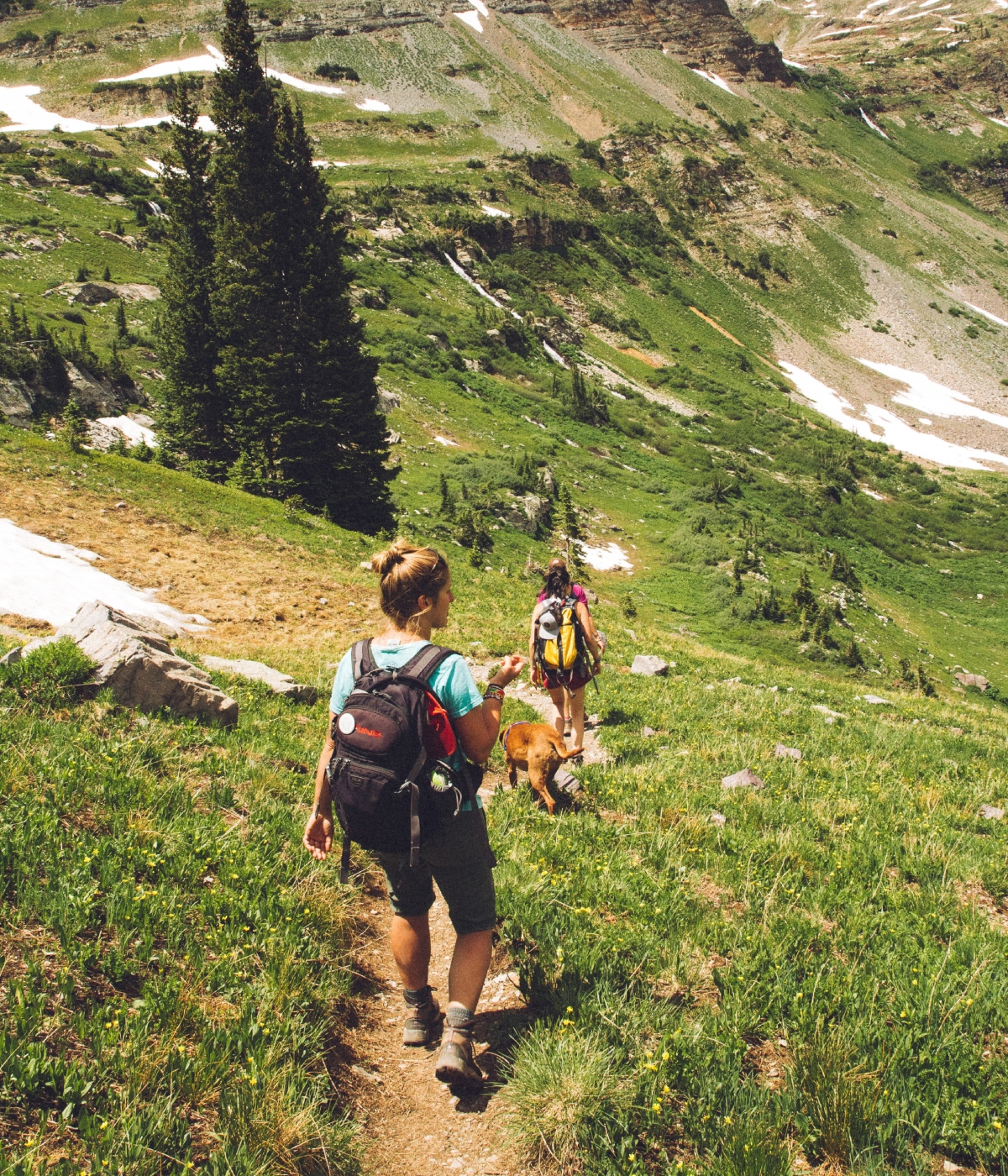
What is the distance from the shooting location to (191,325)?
75.0 ft

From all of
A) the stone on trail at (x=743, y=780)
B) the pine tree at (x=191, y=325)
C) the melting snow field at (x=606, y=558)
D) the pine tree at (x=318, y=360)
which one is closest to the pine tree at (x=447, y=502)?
the pine tree at (x=318, y=360)

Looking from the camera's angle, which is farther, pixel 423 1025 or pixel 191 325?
pixel 191 325

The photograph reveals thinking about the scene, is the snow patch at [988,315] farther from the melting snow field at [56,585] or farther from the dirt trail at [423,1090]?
the dirt trail at [423,1090]

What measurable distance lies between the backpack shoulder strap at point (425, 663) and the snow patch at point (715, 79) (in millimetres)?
195416

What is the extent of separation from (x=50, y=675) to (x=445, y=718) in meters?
4.28

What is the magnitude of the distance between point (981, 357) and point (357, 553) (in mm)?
115544

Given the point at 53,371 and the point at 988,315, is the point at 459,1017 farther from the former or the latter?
the point at 988,315

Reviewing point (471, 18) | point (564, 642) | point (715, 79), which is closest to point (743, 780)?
point (564, 642)

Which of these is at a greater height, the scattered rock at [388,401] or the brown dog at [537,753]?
the brown dog at [537,753]

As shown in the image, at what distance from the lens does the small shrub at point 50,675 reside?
529 centimetres

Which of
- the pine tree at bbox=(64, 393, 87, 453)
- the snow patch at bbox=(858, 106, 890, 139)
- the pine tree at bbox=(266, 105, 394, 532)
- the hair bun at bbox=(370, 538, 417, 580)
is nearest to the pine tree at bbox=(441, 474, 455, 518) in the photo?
the pine tree at bbox=(266, 105, 394, 532)

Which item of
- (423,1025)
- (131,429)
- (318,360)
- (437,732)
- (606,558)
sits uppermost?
(437,732)

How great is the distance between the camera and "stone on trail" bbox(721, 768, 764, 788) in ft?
22.6

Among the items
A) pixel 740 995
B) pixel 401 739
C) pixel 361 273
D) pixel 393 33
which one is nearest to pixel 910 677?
pixel 740 995
